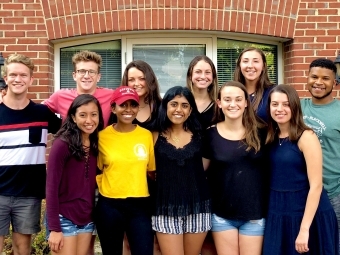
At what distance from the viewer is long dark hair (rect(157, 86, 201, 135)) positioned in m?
3.57

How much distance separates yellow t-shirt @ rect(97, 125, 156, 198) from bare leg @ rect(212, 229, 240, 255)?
644 mm

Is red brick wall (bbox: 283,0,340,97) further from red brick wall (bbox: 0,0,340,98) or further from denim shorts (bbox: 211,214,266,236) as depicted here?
denim shorts (bbox: 211,214,266,236)

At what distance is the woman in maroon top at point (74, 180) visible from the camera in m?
3.30

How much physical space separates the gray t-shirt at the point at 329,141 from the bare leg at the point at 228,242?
928 mm

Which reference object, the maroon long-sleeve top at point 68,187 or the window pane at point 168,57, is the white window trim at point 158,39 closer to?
the window pane at point 168,57

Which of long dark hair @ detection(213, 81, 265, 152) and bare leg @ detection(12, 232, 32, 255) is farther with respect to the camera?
bare leg @ detection(12, 232, 32, 255)

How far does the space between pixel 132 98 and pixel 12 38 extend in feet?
9.13

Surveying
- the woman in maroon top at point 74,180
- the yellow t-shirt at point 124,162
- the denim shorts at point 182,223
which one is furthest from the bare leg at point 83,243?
the denim shorts at point 182,223

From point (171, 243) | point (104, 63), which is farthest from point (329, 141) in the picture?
point (104, 63)

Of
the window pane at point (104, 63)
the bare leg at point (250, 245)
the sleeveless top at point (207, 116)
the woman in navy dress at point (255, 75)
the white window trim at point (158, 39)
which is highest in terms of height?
the white window trim at point (158, 39)

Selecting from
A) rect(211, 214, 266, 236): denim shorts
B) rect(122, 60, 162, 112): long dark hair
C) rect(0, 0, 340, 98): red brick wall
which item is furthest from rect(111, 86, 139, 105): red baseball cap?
rect(0, 0, 340, 98): red brick wall

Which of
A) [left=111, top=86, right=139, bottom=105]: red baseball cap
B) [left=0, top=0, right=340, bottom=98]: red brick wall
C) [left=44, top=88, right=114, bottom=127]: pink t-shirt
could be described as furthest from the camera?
[left=0, top=0, right=340, bottom=98]: red brick wall

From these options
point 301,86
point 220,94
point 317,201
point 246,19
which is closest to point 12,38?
point 246,19

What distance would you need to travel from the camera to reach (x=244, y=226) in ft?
11.4
